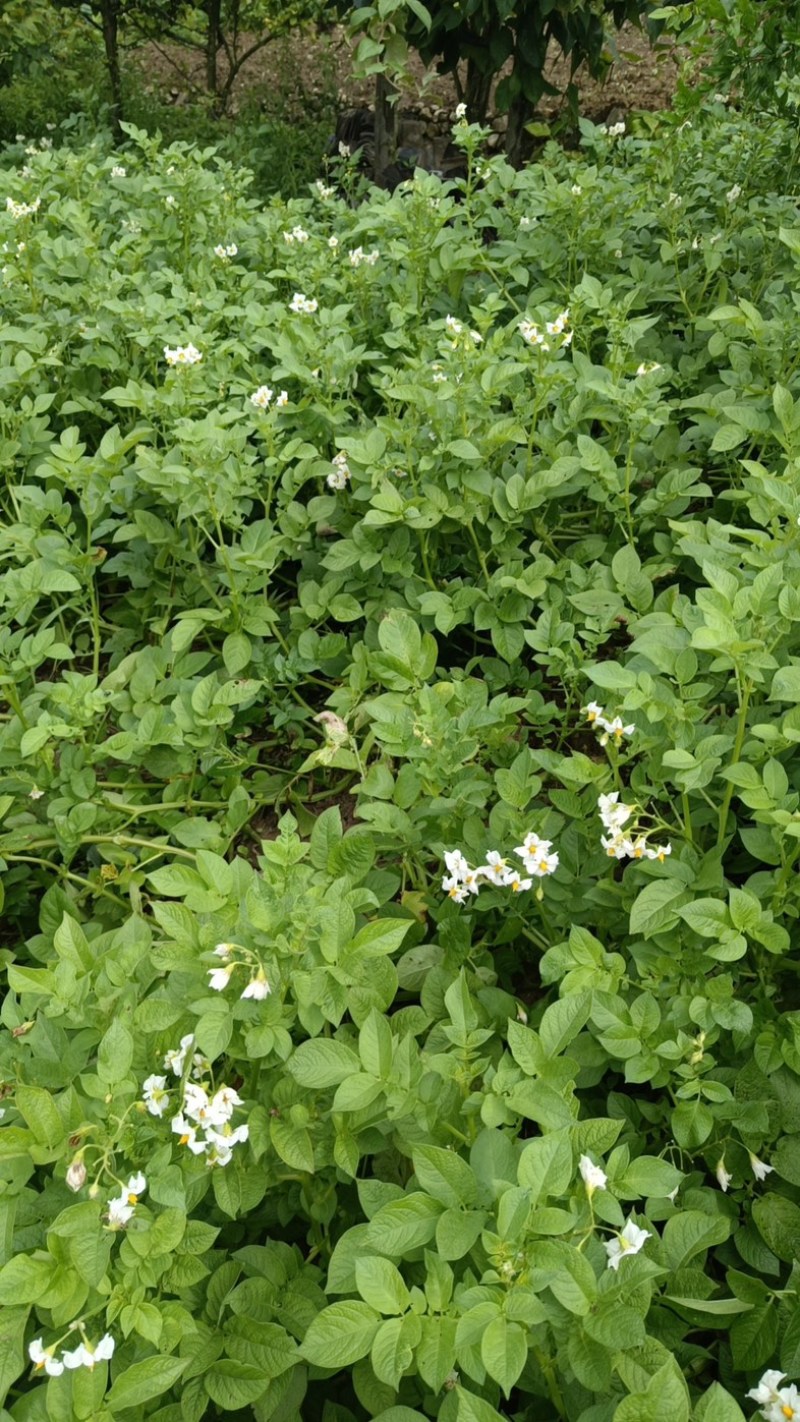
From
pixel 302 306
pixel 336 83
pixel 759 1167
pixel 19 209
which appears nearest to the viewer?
pixel 759 1167

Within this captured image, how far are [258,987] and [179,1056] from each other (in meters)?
0.17

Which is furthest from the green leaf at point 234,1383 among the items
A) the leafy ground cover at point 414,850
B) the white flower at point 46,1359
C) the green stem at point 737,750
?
the green stem at point 737,750

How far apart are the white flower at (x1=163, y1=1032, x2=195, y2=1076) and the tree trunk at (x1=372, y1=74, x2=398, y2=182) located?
203 inches

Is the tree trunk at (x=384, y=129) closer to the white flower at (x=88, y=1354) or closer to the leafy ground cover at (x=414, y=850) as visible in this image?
the leafy ground cover at (x=414, y=850)

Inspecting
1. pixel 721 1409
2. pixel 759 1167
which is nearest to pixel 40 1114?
pixel 721 1409

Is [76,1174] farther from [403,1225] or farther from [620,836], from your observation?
[620,836]

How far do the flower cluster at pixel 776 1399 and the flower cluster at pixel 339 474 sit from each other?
6.28 feet

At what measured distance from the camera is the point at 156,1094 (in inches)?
52.9

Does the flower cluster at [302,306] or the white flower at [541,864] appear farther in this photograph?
the flower cluster at [302,306]

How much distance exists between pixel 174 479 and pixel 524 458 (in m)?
0.84

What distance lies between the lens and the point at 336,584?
2479mm

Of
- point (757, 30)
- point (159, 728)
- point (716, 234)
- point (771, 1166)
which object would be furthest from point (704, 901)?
point (757, 30)

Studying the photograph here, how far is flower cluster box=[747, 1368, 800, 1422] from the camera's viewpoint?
114cm

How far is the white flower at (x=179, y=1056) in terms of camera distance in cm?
138
